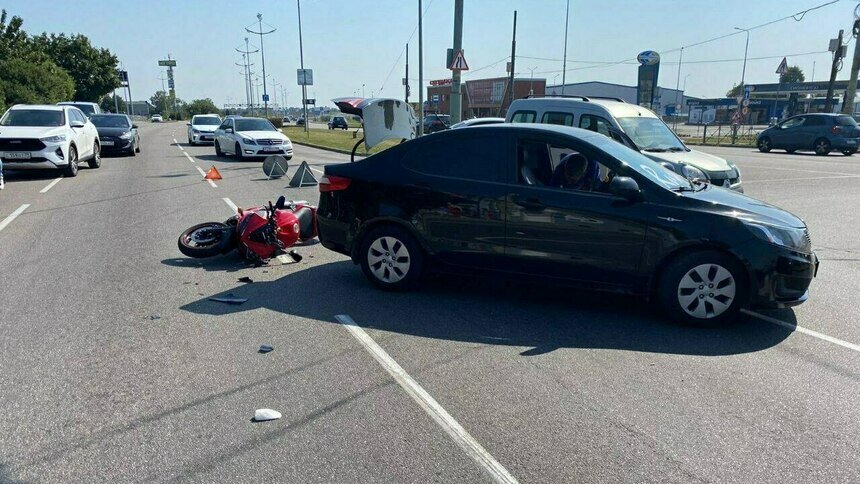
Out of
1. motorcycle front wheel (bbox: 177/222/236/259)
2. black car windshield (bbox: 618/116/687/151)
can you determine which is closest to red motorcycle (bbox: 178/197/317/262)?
motorcycle front wheel (bbox: 177/222/236/259)

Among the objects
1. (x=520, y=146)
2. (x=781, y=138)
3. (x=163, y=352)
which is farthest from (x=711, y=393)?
(x=781, y=138)

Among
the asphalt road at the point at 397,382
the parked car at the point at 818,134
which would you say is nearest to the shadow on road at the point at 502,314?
the asphalt road at the point at 397,382

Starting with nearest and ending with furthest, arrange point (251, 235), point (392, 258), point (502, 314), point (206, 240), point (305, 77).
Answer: point (502, 314) → point (392, 258) → point (251, 235) → point (206, 240) → point (305, 77)

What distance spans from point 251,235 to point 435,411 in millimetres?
4179

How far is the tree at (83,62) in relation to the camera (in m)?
57.8

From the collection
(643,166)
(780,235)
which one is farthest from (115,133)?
(780,235)

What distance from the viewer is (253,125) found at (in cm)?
2258

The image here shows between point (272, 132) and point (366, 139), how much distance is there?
9939 mm

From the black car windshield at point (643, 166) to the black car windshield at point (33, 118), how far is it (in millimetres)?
15584

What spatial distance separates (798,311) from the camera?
18.4 ft

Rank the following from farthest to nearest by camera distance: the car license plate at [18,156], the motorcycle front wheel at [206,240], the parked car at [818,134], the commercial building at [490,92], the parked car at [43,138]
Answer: the commercial building at [490,92]
the parked car at [818,134]
the parked car at [43,138]
the car license plate at [18,156]
the motorcycle front wheel at [206,240]

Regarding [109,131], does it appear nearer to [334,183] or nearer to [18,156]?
[18,156]

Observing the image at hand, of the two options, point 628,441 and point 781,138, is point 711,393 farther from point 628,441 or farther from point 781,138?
point 781,138

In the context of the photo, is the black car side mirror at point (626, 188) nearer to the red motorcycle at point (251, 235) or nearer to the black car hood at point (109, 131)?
the red motorcycle at point (251, 235)
